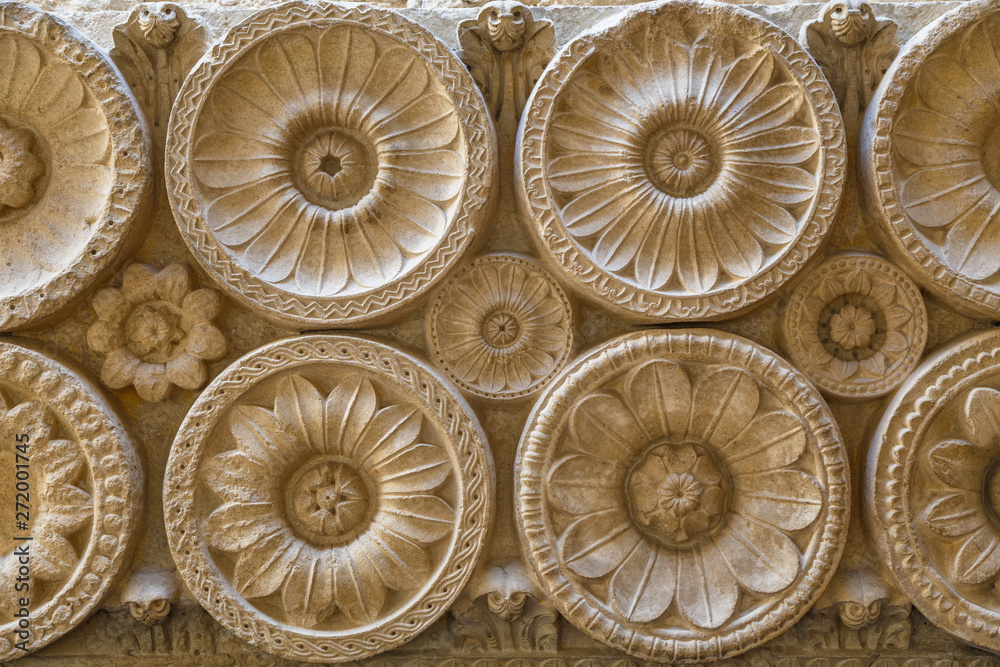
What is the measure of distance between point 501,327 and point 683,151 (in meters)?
0.85

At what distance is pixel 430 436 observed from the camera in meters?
2.76

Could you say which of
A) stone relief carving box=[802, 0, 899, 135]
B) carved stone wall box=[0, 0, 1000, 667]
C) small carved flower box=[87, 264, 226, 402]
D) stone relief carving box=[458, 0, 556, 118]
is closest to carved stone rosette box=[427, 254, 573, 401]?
carved stone wall box=[0, 0, 1000, 667]

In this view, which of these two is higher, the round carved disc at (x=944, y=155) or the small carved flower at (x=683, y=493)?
the round carved disc at (x=944, y=155)

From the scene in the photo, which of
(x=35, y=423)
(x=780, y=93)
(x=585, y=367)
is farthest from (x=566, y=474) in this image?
(x=35, y=423)

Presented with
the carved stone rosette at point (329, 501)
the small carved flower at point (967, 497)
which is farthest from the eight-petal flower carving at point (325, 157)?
the small carved flower at point (967, 497)

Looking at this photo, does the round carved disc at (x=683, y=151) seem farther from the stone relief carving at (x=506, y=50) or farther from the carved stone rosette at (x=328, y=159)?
the carved stone rosette at (x=328, y=159)

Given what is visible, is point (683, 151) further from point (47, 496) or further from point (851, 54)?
point (47, 496)

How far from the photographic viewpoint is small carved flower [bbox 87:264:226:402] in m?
2.80

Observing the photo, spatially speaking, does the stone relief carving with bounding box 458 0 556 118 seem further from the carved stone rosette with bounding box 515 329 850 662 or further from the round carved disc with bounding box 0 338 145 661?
the round carved disc with bounding box 0 338 145 661

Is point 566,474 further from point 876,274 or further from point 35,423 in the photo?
point 35,423

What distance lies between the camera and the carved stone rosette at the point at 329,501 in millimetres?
2691

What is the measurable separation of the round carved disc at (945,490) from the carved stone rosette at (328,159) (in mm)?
1551

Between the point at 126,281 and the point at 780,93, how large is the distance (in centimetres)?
228

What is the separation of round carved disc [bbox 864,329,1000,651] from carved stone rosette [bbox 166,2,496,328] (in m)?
1.55
